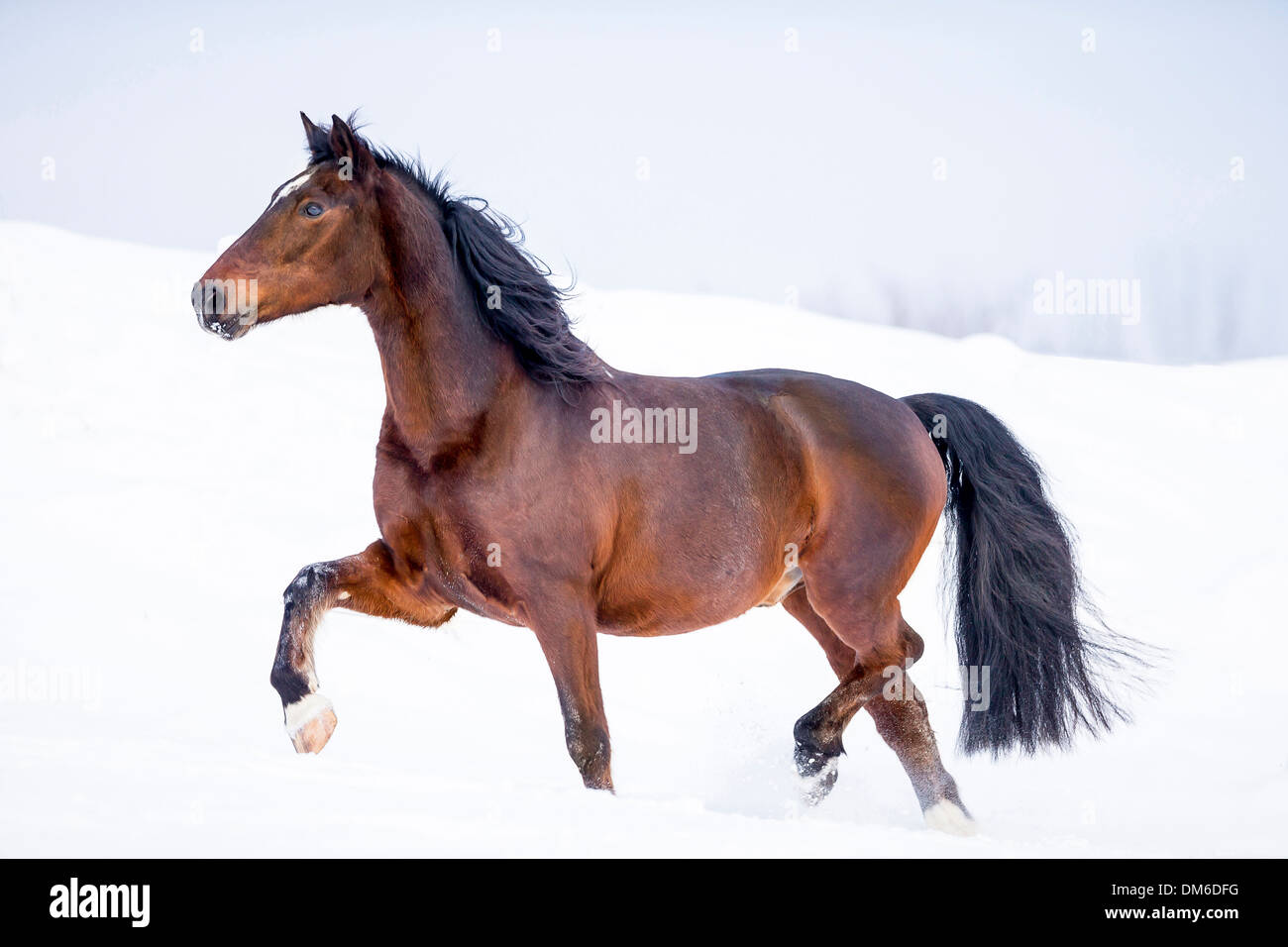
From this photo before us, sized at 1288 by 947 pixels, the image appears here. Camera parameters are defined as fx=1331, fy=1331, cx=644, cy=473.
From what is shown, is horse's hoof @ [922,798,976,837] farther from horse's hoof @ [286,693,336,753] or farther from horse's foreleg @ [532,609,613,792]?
horse's hoof @ [286,693,336,753]

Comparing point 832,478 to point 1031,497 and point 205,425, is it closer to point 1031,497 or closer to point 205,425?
point 1031,497

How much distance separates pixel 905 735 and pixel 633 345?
32.3ft

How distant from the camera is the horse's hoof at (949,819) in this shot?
17.9ft

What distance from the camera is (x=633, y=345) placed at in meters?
15.0

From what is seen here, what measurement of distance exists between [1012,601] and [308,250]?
3380 mm

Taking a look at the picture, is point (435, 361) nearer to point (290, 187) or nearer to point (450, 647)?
point (290, 187)

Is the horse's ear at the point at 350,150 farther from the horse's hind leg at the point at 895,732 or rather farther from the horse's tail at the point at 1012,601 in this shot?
the horse's tail at the point at 1012,601

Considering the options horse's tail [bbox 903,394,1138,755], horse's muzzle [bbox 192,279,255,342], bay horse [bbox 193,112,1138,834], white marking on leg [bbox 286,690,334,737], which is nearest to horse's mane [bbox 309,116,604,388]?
bay horse [bbox 193,112,1138,834]

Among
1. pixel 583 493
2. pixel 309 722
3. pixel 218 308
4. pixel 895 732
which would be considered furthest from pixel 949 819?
pixel 218 308

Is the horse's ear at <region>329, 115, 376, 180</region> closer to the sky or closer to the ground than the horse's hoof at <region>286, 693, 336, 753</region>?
closer to the sky

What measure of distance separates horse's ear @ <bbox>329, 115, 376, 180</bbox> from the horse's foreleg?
165cm

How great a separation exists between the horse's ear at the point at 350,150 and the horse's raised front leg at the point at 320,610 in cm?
131

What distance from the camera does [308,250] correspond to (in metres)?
4.38

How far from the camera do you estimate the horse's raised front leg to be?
439 cm
